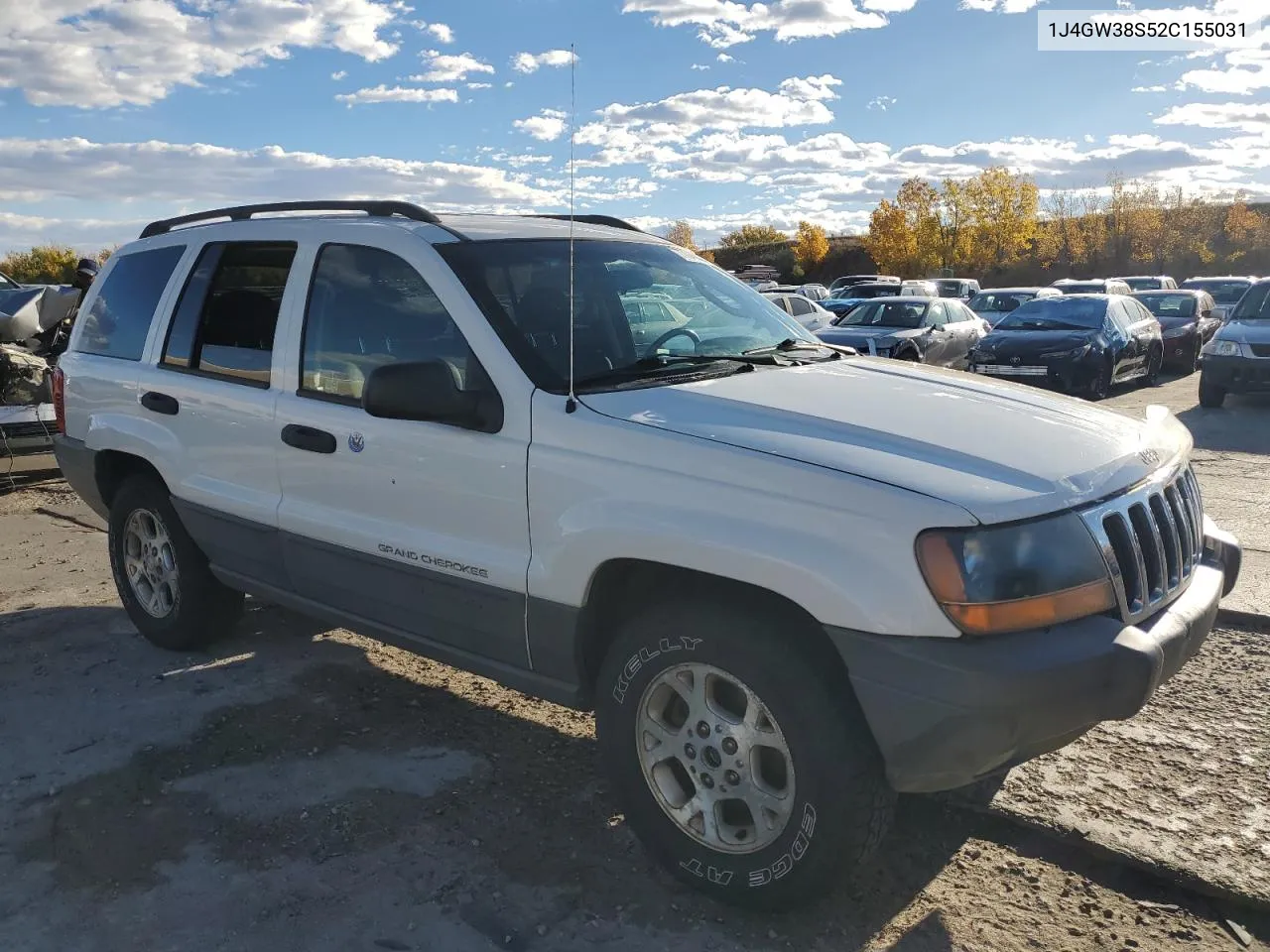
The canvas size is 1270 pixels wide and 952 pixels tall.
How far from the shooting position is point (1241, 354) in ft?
42.9

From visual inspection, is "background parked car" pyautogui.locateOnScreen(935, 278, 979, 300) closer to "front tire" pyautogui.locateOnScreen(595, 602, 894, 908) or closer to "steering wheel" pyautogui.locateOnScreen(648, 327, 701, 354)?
"steering wheel" pyautogui.locateOnScreen(648, 327, 701, 354)

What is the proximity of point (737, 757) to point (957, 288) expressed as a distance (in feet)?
113

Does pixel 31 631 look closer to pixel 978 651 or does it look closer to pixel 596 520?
pixel 596 520

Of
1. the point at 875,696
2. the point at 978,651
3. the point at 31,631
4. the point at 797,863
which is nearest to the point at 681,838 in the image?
the point at 797,863

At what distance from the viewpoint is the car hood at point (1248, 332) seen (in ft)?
42.9

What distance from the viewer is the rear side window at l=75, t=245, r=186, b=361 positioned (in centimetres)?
488

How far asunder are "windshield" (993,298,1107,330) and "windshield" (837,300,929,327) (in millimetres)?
1311

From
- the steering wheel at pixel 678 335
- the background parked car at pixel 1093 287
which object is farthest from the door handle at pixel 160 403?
the background parked car at pixel 1093 287

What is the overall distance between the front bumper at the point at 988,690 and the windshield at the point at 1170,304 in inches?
775

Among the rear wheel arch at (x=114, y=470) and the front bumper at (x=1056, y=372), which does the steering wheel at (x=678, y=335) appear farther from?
the front bumper at (x=1056, y=372)

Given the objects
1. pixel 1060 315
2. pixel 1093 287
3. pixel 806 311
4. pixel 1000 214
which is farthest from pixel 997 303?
pixel 1000 214

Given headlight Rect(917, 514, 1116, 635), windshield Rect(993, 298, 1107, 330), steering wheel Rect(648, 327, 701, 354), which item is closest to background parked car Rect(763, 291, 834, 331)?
windshield Rect(993, 298, 1107, 330)

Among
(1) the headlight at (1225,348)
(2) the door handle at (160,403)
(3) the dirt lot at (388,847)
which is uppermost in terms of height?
(2) the door handle at (160,403)

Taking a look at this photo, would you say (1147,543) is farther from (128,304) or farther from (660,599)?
(128,304)
